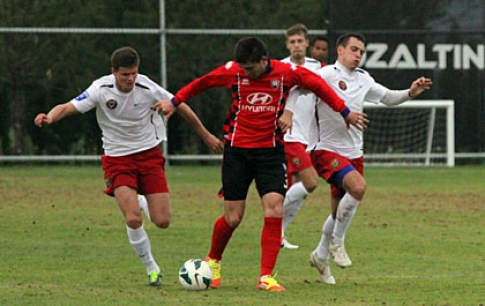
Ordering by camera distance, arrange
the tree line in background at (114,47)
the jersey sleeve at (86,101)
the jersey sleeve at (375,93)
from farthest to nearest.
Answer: the tree line in background at (114,47)
the jersey sleeve at (375,93)
the jersey sleeve at (86,101)

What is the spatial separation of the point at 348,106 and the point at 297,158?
187 centimetres

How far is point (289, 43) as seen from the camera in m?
12.1

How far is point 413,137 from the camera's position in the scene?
24.8 metres

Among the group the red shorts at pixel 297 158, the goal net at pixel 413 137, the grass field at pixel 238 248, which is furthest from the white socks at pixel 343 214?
the goal net at pixel 413 137

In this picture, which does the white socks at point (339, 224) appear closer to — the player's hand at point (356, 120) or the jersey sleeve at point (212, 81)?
the player's hand at point (356, 120)

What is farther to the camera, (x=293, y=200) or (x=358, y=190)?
(x=293, y=200)

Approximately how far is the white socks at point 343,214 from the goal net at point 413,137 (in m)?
14.5

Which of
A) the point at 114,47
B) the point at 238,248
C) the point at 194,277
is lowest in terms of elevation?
the point at 238,248

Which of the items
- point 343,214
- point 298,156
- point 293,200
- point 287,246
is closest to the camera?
point 343,214

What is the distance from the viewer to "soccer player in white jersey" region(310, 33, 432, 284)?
9.79 metres

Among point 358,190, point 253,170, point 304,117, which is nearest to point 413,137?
point 304,117

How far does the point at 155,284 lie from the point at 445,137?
16493mm

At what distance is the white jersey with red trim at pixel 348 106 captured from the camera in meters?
10.1

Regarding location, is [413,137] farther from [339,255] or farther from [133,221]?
[133,221]
